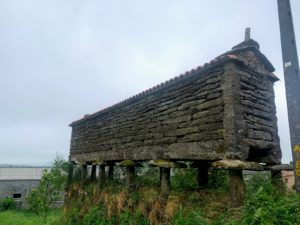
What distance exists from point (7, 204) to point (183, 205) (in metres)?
23.0

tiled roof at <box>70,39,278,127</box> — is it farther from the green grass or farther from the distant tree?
the distant tree

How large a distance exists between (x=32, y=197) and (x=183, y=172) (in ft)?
39.6

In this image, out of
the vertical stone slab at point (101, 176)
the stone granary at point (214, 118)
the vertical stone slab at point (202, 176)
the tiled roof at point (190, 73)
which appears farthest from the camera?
the vertical stone slab at point (101, 176)

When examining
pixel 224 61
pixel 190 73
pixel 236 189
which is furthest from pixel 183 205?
pixel 224 61

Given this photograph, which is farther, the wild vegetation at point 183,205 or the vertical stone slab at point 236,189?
the vertical stone slab at point 236,189

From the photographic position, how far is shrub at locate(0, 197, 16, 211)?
2253 cm

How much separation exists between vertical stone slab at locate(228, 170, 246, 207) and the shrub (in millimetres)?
23727

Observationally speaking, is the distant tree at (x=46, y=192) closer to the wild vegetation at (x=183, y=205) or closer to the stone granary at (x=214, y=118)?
the wild vegetation at (x=183, y=205)

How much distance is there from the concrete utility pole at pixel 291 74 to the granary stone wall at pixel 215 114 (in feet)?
1.75

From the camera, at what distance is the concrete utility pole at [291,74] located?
14.8 feet

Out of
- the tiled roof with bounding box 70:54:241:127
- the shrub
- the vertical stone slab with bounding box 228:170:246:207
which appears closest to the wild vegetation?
the vertical stone slab with bounding box 228:170:246:207

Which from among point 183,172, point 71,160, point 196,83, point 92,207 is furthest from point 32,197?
point 196,83

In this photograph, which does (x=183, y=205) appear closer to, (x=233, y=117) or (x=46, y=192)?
(x=233, y=117)

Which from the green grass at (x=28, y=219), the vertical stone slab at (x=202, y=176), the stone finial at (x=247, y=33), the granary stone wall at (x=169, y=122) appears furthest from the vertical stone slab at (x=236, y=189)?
the green grass at (x=28, y=219)
